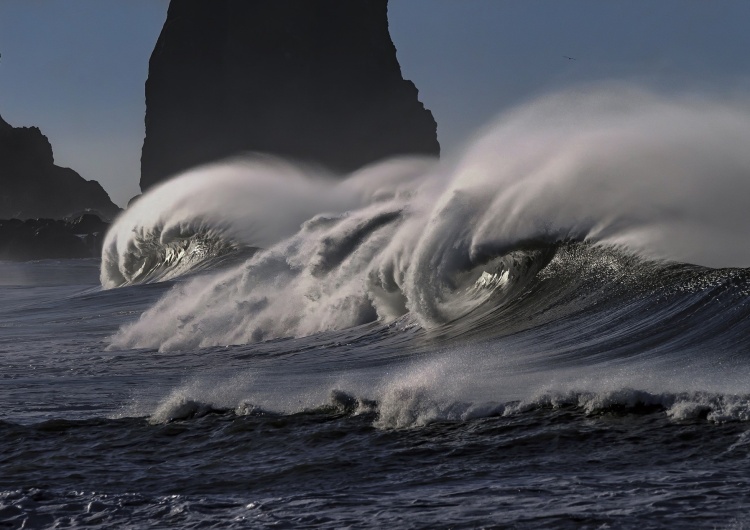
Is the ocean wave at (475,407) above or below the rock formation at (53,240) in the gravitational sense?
below

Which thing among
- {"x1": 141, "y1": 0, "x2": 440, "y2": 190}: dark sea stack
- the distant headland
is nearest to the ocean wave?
the distant headland

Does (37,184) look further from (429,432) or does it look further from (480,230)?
(429,432)

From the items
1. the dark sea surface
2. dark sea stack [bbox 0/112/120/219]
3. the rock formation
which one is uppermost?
dark sea stack [bbox 0/112/120/219]

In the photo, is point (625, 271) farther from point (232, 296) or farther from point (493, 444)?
point (232, 296)

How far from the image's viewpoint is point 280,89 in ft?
449

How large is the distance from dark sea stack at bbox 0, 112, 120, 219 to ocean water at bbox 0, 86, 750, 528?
542 feet

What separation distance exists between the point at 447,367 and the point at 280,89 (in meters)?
130

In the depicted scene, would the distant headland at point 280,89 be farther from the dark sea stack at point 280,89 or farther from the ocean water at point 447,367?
the ocean water at point 447,367

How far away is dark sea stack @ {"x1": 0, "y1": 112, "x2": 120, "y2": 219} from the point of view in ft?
593

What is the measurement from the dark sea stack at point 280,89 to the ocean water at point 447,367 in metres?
112

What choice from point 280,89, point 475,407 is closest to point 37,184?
point 280,89

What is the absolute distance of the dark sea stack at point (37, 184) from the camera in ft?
593

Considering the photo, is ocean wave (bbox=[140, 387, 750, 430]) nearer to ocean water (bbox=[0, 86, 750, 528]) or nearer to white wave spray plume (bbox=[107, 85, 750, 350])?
ocean water (bbox=[0, 86, 750, 528])

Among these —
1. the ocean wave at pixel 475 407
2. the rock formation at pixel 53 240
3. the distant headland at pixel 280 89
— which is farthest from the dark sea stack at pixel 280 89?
the ocean wave at pixel 475 407
